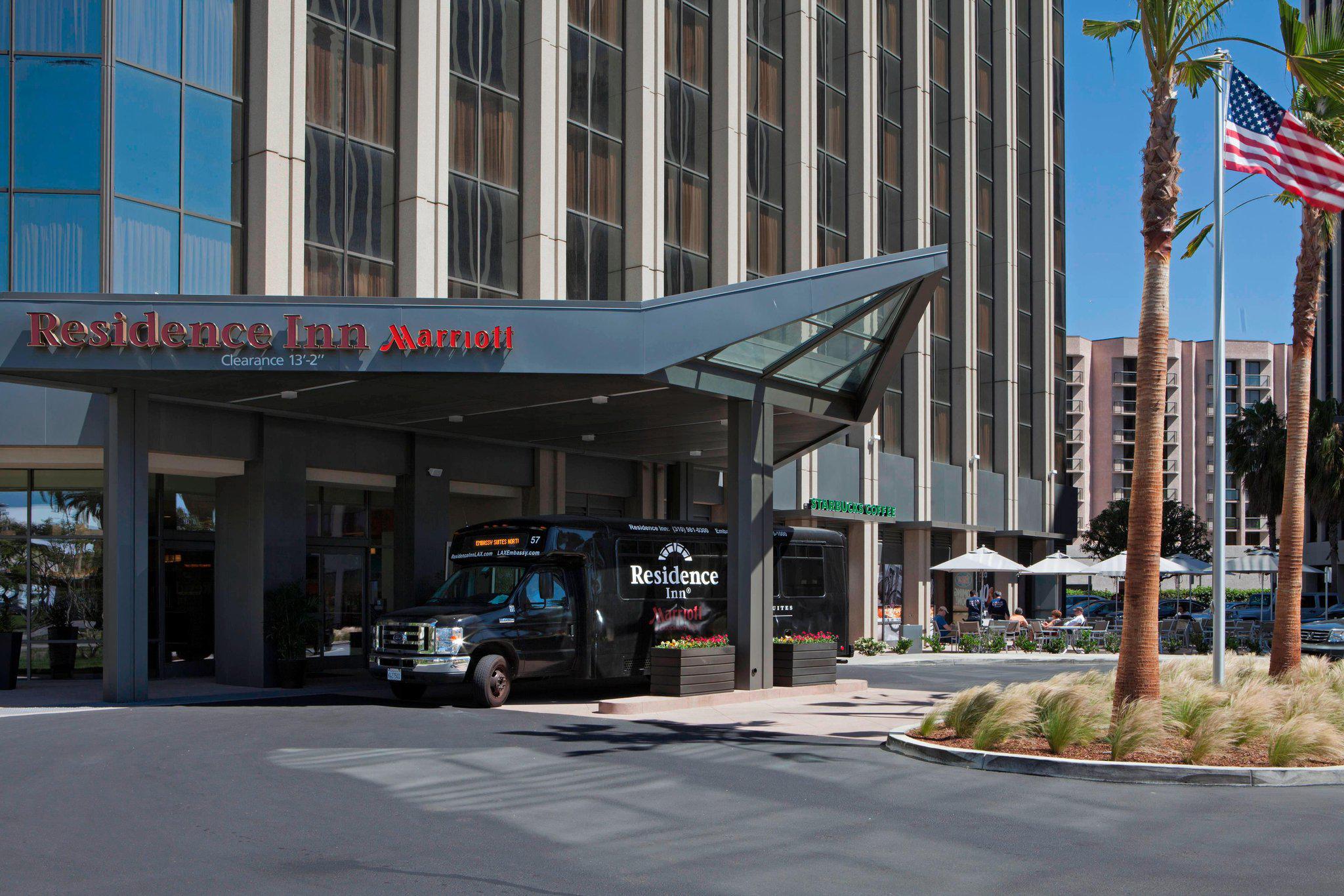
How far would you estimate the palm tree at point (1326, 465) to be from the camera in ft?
179

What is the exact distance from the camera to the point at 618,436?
83.4ft

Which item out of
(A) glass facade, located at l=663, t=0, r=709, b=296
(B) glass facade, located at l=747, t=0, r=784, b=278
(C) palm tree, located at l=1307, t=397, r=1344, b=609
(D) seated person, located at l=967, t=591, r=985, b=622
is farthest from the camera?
(C) palm tree, located at l=1307, t=397, r=1344, b=609

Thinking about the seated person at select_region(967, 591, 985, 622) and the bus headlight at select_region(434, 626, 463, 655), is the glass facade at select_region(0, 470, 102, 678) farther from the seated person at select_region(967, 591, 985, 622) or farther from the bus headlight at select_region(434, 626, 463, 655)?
the seated person at select_region(967, 591, 985, 622)

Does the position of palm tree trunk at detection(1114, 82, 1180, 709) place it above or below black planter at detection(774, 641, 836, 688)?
above

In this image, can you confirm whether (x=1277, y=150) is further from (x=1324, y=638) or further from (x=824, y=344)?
(x=1324, y=638)

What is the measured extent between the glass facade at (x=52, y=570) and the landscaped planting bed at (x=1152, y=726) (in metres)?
15.6

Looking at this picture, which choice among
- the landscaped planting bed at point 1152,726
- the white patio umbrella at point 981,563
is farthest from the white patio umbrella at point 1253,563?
the landscaped planting bed at point 1152,726

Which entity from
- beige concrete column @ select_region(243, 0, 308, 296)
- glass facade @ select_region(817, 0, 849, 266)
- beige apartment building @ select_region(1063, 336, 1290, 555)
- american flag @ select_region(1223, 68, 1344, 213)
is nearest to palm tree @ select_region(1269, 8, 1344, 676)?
american flag @ select_region(1223, 68, 1344, 213)

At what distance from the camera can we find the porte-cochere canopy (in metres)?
17.0

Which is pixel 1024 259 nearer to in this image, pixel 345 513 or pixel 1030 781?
pixel 345 513

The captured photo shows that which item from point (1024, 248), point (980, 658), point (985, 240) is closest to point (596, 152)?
point (980, 658)

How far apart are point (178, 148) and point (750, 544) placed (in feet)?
38.7

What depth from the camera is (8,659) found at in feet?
69.9

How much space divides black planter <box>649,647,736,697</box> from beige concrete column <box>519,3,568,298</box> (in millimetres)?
10141
